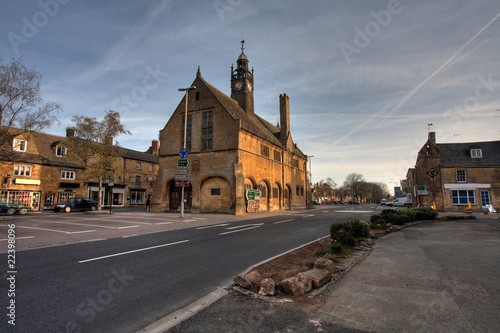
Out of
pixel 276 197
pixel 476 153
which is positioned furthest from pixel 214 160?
pixel 476 153

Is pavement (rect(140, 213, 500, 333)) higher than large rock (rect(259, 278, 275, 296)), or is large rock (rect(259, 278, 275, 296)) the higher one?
large rock (rect(259, 278, 275, 296))

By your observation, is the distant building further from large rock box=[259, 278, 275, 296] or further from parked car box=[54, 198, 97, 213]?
parked car box=[54, 198, 97, 213]

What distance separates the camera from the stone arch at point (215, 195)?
94.4 feet

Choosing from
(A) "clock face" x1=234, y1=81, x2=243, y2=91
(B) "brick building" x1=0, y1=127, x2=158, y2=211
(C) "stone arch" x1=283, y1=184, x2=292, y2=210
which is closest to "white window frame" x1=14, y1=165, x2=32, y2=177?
(B) "brick building" x1=0, y1=127, x2=158, y2=211

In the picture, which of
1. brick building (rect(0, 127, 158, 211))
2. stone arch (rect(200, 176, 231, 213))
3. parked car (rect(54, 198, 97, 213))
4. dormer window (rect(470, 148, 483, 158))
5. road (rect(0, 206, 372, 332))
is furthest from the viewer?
dormer window (rect(470, 148, 483, 158))

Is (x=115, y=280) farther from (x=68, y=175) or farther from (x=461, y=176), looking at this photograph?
(x=461, y=176)

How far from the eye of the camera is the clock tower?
3959 centimetres

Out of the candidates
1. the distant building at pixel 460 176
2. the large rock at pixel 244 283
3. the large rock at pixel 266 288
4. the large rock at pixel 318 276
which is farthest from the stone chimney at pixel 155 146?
the large rock at pixel 266 288

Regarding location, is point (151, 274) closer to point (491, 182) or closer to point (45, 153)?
point (45, 153)

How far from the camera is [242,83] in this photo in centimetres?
3994

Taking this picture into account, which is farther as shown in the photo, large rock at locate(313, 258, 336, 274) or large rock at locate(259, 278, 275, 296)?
large rock at locate(313, 258, 336, 274)

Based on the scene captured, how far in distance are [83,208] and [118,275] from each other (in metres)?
31.5

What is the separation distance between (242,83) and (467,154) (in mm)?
33306

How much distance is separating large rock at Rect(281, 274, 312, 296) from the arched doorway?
26915mm
